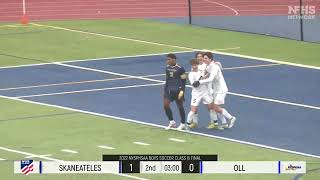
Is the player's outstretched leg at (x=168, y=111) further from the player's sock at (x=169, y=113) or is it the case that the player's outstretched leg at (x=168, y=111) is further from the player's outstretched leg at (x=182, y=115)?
the player's outstretched leg at (x=182, y=115)

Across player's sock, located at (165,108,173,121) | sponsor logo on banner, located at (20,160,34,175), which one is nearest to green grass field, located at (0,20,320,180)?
player's sock, located at (165,108,173,121)

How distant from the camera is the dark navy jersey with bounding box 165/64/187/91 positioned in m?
26.5

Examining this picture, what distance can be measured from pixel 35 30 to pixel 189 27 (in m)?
6.57

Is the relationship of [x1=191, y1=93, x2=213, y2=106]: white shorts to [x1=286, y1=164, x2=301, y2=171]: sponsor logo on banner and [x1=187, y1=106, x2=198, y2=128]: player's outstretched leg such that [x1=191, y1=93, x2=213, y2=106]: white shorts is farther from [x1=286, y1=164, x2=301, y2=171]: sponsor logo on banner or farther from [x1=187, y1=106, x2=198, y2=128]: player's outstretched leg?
[x1=286, y1=164, x2=301, y2=171]: sponsor logo on banner

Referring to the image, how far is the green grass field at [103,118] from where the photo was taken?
79.1 ft

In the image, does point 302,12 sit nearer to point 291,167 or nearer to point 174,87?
point 174,87

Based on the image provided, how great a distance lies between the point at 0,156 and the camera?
77.8ft

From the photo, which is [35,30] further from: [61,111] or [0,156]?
[0,156]

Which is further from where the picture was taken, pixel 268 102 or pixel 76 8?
pixel 76 8

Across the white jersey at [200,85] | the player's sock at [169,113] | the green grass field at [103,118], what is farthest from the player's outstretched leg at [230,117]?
the player's sock at [169,113]

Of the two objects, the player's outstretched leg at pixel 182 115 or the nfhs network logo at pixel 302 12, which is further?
the nfhs network logo at pixel 302 12

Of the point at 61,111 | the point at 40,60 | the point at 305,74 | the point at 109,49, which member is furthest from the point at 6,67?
the point at 305,74

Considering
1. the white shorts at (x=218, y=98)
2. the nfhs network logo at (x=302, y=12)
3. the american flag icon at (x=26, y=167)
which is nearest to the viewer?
the american flag icon at (x=26, y=167)

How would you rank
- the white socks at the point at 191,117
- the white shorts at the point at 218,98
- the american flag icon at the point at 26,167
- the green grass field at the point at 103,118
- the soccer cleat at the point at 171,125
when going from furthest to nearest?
the white shorts at the point at 218,98 < the white socks at the point at 191,117 < the soccer cleat at the point at 171,125 < the green grass field at the point at 103,118 < the american flag icon at the point at 26,167
